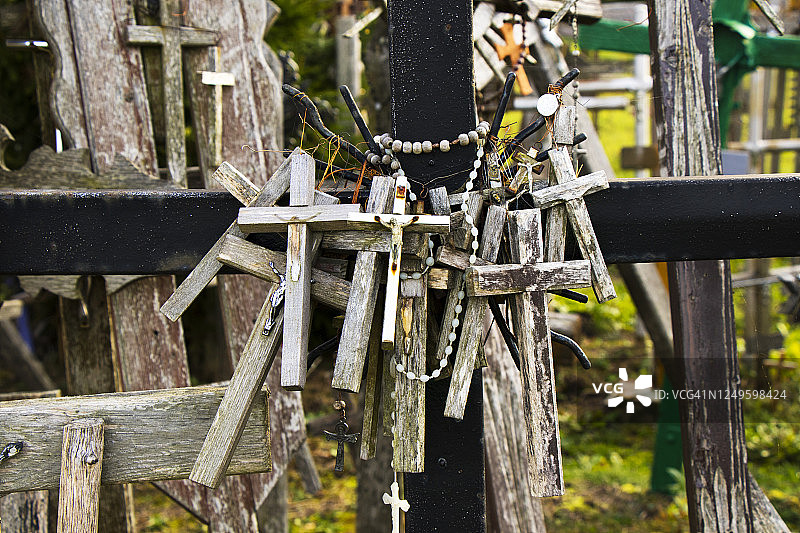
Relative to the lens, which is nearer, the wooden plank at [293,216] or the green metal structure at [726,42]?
the wooden plank at [293,216]

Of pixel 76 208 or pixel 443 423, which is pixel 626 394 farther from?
pixel 76 208

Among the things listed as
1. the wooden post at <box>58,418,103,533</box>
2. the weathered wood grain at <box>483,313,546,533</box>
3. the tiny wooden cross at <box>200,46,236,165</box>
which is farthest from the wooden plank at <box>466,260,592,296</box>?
the tiny wooden cross at <box>200,46,236,165</box>

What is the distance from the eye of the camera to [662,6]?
2205mm

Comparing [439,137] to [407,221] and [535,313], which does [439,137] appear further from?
[535,313]

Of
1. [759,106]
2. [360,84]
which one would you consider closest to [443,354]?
[360,84]

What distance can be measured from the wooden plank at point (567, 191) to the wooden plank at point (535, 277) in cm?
14

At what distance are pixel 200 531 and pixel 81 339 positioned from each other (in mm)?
1838

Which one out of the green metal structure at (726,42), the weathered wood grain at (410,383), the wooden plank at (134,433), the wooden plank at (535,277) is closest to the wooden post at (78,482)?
the wooden plank at (134,433)

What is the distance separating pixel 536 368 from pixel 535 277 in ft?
0.59

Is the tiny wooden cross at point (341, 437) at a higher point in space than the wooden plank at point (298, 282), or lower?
lower

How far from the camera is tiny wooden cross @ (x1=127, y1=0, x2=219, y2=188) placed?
7.96ft

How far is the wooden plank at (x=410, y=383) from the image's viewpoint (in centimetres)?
142

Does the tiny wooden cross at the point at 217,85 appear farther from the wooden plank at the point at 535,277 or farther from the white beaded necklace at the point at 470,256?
the wooden plank at the point at 535,277

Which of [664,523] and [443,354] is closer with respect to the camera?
[443,354]
